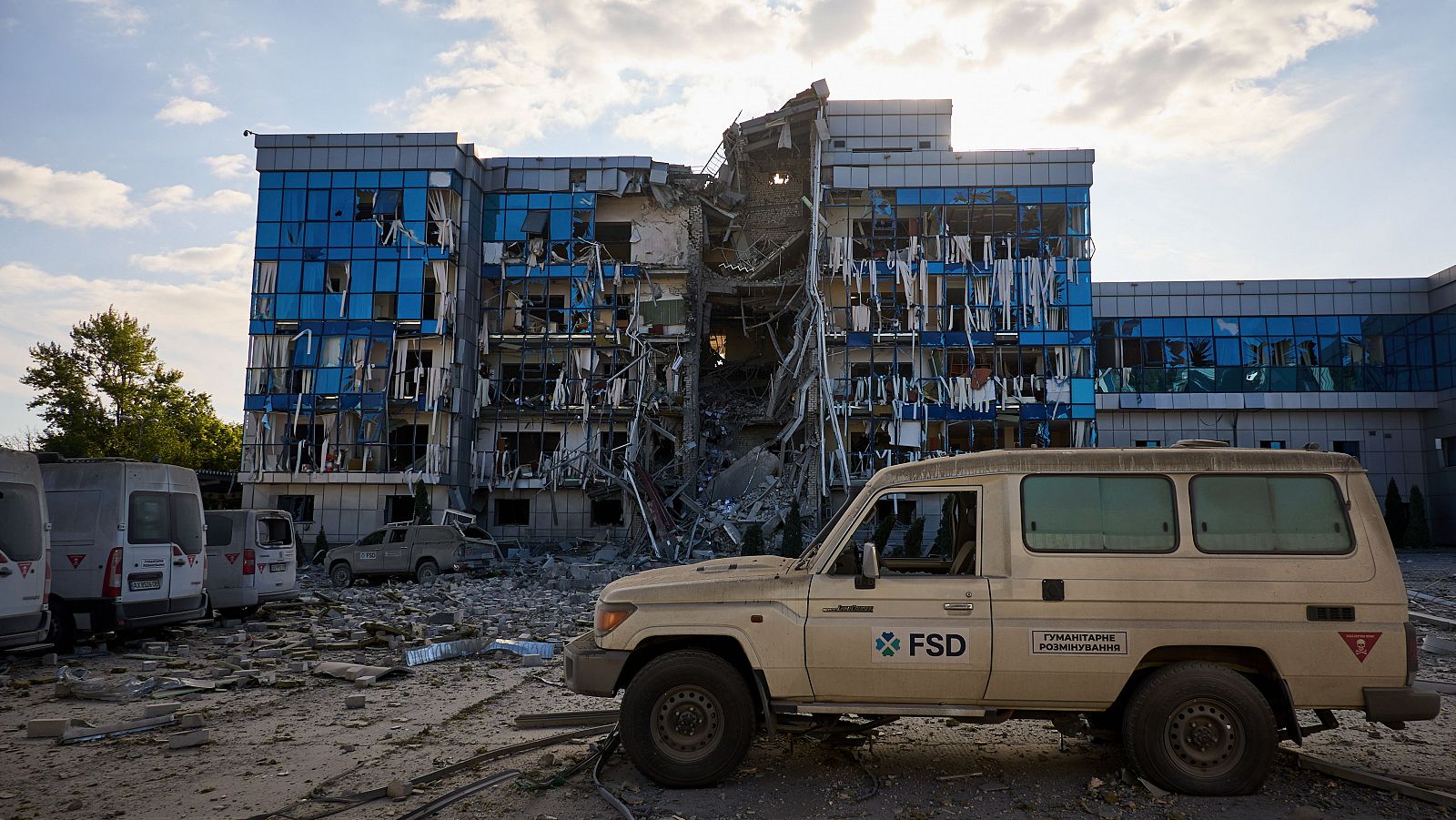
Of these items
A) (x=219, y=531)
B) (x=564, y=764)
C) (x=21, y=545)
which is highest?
(x=21, y=545)

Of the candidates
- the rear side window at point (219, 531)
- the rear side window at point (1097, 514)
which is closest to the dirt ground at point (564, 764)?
the rear side window at point (1097, 514)

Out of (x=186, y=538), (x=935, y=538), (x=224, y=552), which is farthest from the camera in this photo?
(x=224, y=552)

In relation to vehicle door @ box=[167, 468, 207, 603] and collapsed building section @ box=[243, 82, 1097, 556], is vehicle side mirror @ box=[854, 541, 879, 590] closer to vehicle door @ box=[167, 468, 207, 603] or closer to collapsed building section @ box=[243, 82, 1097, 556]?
vehicle door @ box=[167, 468, 207, 603]

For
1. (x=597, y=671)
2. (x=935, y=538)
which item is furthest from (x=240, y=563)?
(x=935, y=538)

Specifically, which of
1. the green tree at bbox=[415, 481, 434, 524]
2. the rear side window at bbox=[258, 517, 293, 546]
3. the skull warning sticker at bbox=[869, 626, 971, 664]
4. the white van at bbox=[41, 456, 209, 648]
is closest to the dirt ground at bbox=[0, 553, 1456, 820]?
the skull warning sticker at bbox=[869, 626, 971, 664]

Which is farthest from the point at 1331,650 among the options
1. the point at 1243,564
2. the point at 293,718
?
the point at 293,718

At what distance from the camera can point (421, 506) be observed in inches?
1309

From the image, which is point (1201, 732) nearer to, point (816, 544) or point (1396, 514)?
point (816, 544)

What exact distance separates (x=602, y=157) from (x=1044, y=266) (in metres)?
19.1

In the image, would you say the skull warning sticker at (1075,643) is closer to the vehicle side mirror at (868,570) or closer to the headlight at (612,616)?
the vehicle side mirror at (868,570)

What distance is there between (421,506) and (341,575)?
35.2ft

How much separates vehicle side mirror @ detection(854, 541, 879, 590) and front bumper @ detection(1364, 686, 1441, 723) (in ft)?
10.5

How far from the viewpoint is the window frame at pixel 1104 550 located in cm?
601

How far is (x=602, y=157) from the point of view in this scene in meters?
38.8
